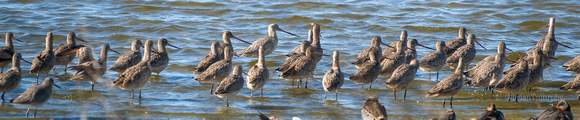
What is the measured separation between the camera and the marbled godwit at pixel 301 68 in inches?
390

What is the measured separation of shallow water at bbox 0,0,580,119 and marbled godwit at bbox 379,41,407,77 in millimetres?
234

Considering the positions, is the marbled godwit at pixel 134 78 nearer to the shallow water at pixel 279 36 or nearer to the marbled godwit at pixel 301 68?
the shallow water at pixel 279 36

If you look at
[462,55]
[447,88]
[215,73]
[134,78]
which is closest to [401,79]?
[447,88]

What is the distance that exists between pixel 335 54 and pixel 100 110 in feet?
11.1

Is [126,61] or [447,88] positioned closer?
[447,88]

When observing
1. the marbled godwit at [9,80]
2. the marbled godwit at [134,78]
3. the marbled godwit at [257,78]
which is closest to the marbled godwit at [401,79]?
the marbled godwit at [257,78]

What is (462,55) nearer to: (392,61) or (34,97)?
(392,61)

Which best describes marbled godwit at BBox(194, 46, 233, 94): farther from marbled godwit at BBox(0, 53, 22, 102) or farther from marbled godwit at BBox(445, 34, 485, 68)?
marbled godwit at BBox(445, 34, 485, 68)

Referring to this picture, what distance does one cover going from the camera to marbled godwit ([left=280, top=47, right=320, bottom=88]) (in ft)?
32.5

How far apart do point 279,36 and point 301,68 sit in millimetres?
5795

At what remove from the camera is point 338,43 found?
574 inches

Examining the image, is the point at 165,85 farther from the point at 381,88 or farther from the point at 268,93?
the point at 381,88

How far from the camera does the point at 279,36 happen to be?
15.7 meters

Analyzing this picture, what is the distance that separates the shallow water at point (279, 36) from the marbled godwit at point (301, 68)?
0.20 metres
